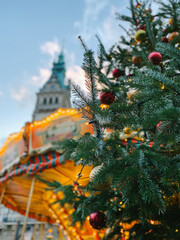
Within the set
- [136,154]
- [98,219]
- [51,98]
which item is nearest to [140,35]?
[136,154]

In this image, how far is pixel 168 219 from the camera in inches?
47.7

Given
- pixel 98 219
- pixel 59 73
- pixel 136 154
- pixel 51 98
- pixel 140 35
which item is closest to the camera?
pixel 136 154

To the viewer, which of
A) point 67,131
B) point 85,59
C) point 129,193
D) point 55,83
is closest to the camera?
point 129,193

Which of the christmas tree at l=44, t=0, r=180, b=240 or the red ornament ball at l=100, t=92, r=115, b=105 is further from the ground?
the red ornament ball at l=100, t=92, r=115, b=105

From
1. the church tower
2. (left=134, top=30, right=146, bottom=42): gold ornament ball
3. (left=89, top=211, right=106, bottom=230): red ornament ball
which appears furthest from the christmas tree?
the church tower

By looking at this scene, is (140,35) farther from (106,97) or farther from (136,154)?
(136,154)

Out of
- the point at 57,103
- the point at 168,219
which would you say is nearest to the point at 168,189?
the point at 168,219

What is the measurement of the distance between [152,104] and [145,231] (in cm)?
97

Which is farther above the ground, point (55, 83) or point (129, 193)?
point (55, 83)

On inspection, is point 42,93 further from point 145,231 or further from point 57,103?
point 145,231

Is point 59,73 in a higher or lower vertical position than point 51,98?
higher

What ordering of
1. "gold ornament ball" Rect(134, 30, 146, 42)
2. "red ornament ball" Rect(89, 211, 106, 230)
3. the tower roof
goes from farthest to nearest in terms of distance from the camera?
the tower roof < "gold ornament ball" Rect(134, 30, 146, 42) < "red ornament ball" Rect(89, 211, 106, 230)

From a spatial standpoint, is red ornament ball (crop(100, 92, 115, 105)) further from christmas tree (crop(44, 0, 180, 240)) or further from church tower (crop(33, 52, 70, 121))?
church tower (crop(33, 52, 70, 121))

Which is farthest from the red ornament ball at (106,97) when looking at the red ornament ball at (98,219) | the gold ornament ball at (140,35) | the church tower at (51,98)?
the church tower at (51,98)
